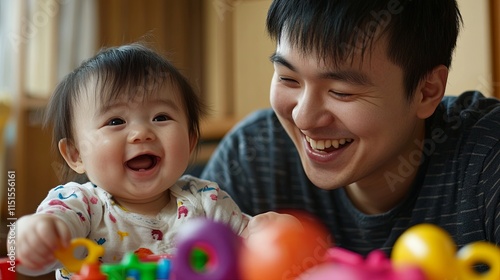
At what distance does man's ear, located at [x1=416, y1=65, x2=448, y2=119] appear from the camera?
112 centimetres

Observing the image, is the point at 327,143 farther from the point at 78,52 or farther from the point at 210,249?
the point at 78,52

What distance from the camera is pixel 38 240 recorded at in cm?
67

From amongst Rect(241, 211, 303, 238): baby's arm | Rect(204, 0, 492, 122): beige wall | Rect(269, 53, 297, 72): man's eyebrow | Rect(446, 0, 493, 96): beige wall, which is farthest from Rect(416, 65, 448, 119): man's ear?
Rect(204, 0, 492, 122): beige wall

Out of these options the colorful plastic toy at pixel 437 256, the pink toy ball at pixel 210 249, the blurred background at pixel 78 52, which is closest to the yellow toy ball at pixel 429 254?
the colorful plastic toy at pixel 437 256

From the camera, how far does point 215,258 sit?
55cm

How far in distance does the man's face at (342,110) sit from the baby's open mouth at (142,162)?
0.84 feet

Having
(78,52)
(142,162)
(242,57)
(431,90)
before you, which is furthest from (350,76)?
(78,52)

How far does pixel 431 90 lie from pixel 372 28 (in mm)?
204

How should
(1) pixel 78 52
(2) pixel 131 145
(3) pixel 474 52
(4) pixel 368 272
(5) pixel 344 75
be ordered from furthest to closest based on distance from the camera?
(1) pixel 78 52, (3) pixel 474 52, (5) pixel 344 75, (2) pixel 131 145, (4) pixel 368 272

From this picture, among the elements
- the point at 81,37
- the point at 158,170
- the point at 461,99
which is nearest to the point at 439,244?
the point at 158,170

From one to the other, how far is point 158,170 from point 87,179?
0.55 ft

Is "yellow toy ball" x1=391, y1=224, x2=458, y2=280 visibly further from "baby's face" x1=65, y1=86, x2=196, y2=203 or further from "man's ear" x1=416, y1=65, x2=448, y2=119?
"man's ear" x1=416, y1=65, x2=448, y2=119

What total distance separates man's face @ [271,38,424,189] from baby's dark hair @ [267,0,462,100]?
0.02m

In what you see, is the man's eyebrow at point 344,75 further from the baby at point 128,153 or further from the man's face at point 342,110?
the baby at point 128,153
